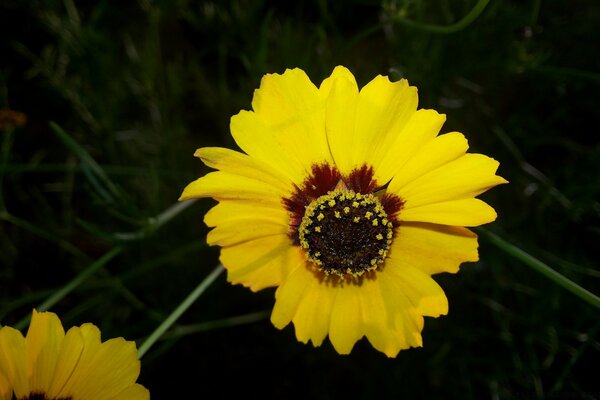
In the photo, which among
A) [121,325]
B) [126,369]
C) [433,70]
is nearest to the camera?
[126,369]

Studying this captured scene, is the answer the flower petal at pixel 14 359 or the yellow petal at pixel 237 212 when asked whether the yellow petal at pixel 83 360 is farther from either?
the yellow petal at pixel 237 212

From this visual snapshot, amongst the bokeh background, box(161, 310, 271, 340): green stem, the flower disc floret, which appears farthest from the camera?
the bokeh background

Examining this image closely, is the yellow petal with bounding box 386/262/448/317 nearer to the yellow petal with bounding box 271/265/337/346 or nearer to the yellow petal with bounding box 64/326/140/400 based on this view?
the yellow petal with bounding box 271/265/337/346

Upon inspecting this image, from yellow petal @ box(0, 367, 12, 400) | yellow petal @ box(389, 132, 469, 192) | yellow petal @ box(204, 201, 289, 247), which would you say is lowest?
yellow petal @ box(0, 367, 12, 400)

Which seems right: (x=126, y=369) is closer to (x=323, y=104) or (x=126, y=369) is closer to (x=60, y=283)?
(x=323, y=104)

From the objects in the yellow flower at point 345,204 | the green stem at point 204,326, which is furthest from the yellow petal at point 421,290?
the green stem at point 204,326

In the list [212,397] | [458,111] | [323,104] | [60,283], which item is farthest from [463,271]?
[60,283]

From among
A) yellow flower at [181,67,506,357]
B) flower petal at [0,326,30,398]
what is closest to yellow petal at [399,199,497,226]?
yellow flower at [181,67,506,357]

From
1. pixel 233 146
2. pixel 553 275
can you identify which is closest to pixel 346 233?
pixel 553 275
